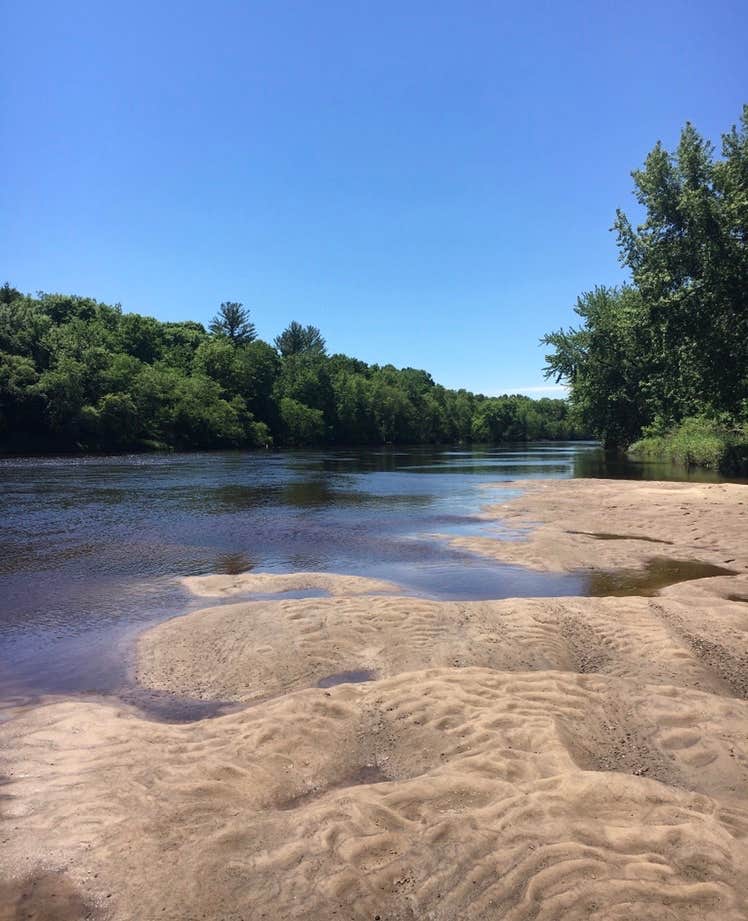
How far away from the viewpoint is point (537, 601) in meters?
10.0

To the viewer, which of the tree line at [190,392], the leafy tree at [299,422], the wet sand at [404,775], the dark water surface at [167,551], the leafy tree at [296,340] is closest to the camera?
the wet sand at [404,775]

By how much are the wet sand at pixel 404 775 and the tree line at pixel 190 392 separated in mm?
68284

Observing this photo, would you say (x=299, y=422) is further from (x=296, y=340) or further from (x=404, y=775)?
(x=404, y=775)

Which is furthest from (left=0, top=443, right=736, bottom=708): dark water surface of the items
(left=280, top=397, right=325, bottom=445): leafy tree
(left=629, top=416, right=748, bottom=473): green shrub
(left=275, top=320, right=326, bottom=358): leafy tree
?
(left=275, top=320, right=326, bottom=358): leafy tree

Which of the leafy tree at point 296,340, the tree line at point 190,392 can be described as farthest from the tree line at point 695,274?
the leafy tree at point 296,340

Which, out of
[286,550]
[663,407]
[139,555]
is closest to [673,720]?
[286,550]

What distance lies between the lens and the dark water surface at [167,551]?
29.9 feet

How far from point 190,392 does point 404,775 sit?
92270mm

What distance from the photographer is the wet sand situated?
11.9 ft

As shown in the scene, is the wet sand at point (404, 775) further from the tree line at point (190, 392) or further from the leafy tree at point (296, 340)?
the leafy tree at point (296, 340)

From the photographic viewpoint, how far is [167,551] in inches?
646

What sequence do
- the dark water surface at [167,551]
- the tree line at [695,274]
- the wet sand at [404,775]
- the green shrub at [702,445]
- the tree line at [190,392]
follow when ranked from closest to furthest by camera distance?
the wet sand at [404,775], the dark water surface at [167,551], the tree line at [695,274], the green shrub at [702,445], the tree line at [190,392]

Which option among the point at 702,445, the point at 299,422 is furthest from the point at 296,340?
the point at 702,445

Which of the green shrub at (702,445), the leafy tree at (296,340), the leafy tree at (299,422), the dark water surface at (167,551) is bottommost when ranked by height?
the dark water surface at (167,551)
